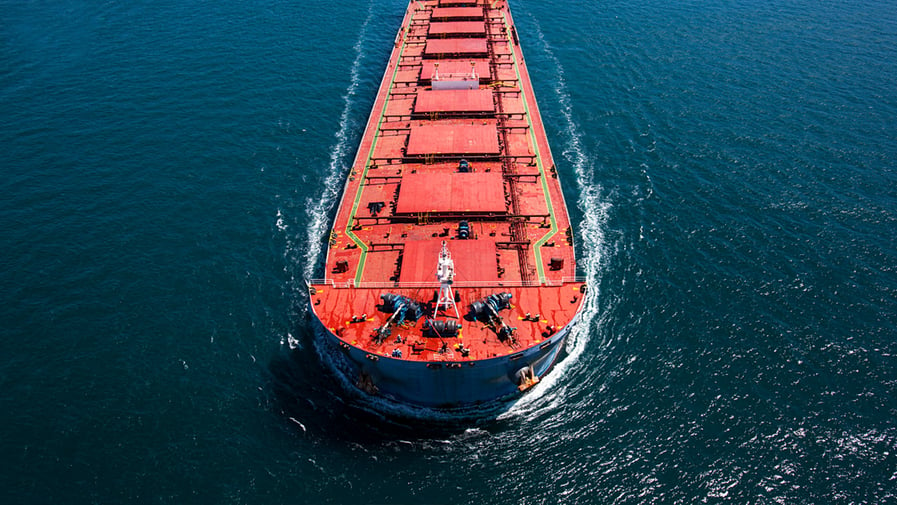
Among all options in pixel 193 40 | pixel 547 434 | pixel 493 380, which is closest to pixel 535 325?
pixel 493 380

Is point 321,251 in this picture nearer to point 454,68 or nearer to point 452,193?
point 452,193

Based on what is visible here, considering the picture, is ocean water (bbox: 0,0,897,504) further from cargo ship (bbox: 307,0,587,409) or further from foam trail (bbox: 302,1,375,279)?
cargo ship (bbox: 307,0,587,409)

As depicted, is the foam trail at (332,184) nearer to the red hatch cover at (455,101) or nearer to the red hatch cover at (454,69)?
the red hatch cover at (455,101)

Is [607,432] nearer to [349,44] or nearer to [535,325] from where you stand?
[535,325]

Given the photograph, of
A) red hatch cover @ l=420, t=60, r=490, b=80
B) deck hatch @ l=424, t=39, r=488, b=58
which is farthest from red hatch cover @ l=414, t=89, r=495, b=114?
deck hatch @ l=424, t=39, r=488, b=58

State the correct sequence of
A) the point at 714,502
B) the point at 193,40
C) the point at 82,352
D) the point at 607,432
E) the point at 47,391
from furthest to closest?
the point at 193,40 → the point at 82,352 → the point at 47,391 → the point at 607,432 → the point at 714,502
